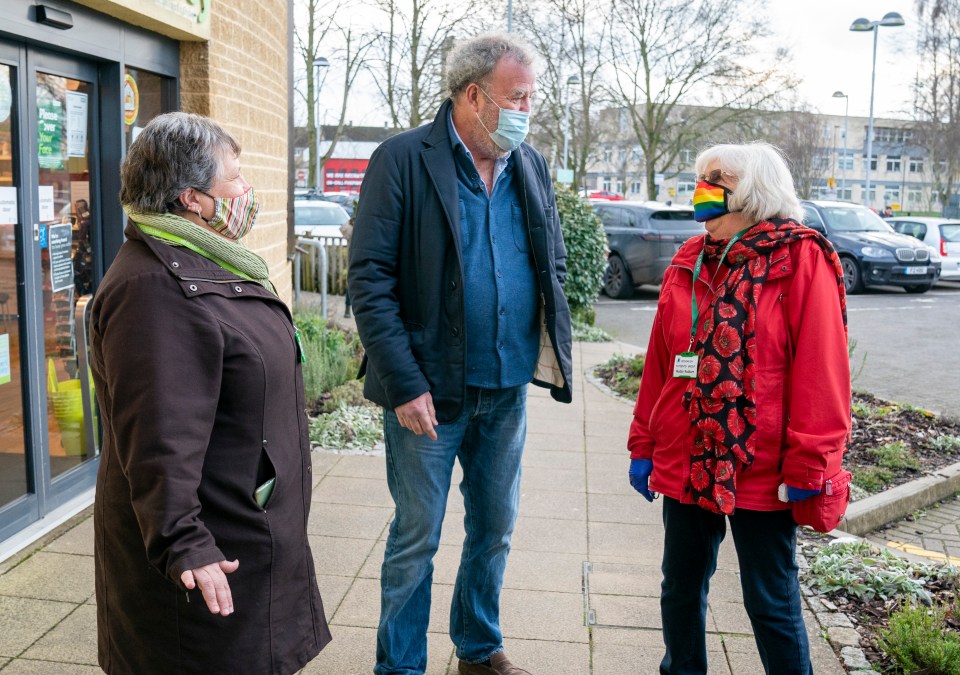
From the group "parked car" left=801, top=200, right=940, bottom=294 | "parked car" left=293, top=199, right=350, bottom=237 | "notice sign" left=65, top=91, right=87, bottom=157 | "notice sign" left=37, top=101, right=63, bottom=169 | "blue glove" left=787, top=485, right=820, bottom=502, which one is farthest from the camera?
"parked car" left=293, top=199, right=350, bottom=237

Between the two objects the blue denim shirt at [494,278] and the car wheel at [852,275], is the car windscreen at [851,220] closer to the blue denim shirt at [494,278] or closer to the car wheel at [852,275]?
the car wheel at [852,275]

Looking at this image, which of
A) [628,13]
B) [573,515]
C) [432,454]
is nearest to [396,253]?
[432,454]

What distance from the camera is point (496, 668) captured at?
11.0 ft

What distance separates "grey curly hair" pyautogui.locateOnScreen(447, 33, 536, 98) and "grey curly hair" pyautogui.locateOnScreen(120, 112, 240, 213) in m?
1.11

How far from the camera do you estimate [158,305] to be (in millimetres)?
2047

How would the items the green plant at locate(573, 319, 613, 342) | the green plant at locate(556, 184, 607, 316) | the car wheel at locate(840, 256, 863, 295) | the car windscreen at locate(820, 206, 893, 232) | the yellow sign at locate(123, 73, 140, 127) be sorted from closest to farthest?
1. the yellow sign at locate(123, 73, 140, 127)
2. the green plant at locate(573, 319, 613, 342)
3. the green plant at locate(556, 184, 607, 316)
4. the car wheel at locate(840, 256, 863, 295)
5. the car windscreen at locate(820, 206, 893, 232)

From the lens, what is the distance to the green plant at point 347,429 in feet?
21.5

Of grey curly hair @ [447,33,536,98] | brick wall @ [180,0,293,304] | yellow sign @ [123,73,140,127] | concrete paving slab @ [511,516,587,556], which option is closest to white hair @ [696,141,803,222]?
grey curly hair @ [447,33,536,98]

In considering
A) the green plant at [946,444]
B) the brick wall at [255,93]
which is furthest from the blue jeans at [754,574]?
the green plant at [946,444]

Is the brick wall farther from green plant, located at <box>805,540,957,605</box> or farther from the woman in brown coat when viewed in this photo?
green plant, located at <box>805,540,957,605</box>

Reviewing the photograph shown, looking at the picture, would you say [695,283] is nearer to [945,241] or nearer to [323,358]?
[323,358]

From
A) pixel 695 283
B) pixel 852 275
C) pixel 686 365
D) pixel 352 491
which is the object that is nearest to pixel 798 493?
pixel 686 365

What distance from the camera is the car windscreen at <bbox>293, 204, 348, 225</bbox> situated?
22781mm

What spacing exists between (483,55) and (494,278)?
71 centimetres
